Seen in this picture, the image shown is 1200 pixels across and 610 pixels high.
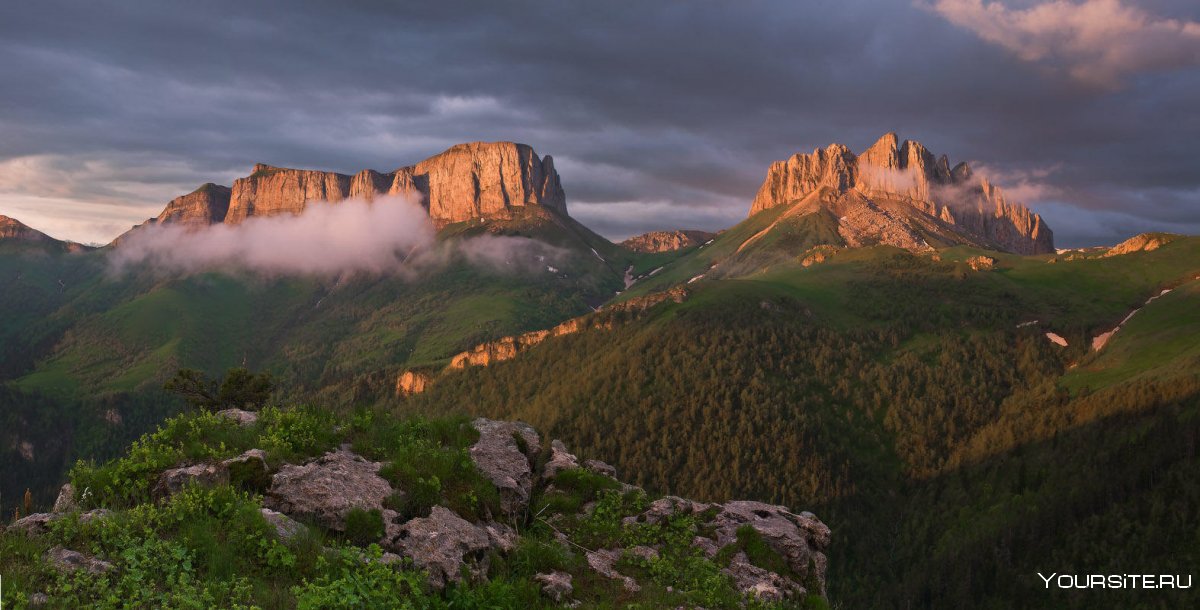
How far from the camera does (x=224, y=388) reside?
64562 millimetres

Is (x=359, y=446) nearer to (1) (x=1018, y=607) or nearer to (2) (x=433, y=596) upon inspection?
(2) (x=433, y=596)

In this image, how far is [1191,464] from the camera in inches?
6757

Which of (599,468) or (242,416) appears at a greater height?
(242,416)

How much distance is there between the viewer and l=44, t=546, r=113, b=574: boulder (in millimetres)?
12227

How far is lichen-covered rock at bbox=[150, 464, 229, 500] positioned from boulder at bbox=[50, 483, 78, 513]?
182 cm

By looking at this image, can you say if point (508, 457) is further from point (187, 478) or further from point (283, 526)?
point (187, 478)

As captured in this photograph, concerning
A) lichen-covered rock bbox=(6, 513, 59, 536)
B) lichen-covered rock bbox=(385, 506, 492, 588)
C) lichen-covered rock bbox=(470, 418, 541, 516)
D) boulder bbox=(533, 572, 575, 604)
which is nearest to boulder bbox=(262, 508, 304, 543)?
lichen-covered rock bbox=(385, 506, 492, 588)

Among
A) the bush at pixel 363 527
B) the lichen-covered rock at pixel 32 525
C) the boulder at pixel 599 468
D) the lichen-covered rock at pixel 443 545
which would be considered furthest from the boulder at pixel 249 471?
the boulder at pixel 599 468

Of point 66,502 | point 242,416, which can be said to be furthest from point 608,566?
point 66,502

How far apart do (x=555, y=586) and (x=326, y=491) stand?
22.5ft

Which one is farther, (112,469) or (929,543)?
(929,543)

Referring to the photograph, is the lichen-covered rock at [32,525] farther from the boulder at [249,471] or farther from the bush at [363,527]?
the bush at [363,527]

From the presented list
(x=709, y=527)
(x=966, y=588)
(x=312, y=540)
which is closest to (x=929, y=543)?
(x=966, y=588)

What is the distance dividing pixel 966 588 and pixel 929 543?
82.3 feet
